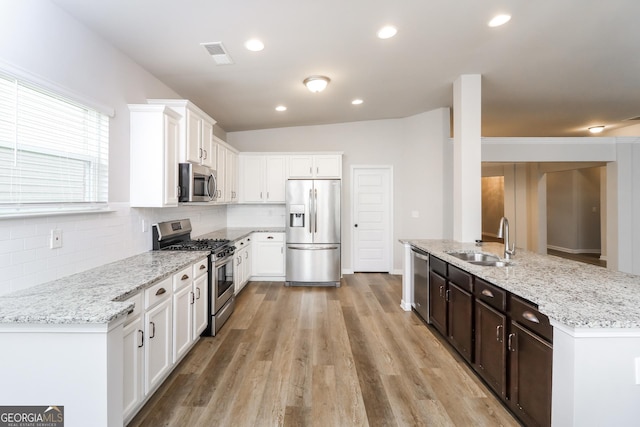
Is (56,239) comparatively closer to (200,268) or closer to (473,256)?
(200,268)

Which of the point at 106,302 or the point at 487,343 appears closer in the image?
the point at 106,302

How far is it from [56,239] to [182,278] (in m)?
0.88

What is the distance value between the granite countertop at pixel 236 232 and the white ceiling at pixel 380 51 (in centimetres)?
190

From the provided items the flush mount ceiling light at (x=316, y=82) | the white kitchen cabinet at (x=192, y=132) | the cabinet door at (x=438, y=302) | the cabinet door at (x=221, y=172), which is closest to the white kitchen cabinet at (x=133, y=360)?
the white kitchen cabinet at (x=192, y=132)

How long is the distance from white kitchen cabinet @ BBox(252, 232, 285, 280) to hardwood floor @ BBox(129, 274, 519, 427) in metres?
1.42

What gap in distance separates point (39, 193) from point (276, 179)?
3.72 meters

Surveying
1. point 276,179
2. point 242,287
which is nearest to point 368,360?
point 242,287

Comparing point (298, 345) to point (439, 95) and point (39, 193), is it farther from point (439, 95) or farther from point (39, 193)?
point (439, 95)

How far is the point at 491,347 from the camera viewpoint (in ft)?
7.22

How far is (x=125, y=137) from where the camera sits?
2.80m

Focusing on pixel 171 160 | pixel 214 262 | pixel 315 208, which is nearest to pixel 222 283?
pixel 214 262

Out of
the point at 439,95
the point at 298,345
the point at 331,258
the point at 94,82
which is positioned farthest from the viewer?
the point at 331,258

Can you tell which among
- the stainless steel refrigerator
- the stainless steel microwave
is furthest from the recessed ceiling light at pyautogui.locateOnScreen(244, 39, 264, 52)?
the stainless steel refrigerator

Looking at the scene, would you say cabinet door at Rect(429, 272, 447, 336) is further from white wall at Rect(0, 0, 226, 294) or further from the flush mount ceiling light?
white wall at Rect(0, 0, 226, 294)
